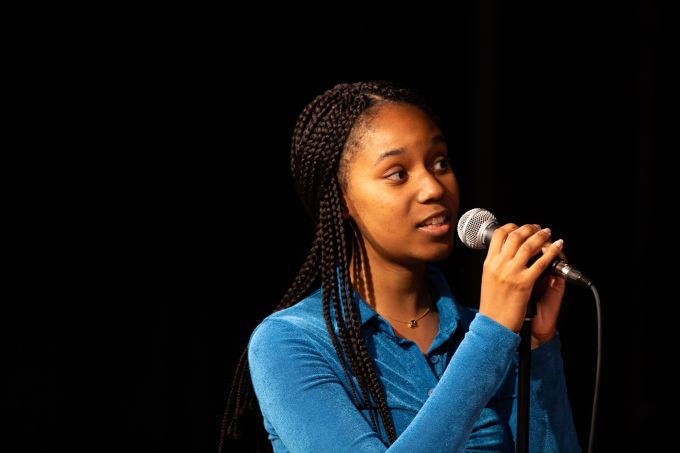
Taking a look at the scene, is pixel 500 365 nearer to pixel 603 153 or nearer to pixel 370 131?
pixel 370 131

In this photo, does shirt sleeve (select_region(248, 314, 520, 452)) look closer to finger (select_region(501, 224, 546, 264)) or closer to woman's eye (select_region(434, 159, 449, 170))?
finger (select_region(501, 224, 546, 264))

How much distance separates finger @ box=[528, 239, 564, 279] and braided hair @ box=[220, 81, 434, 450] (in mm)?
364

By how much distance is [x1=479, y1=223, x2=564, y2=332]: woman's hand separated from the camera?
1.26m

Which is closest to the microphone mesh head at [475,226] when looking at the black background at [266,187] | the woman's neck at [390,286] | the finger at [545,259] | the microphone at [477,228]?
the microphone at [477,228]

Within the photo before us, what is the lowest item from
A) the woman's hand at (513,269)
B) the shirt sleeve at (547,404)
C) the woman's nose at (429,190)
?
the shirt sleeve at (547,404)

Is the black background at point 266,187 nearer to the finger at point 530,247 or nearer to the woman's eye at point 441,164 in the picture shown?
the woman's eye at point 441,164

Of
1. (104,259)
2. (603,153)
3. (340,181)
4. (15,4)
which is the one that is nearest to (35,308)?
(104,259)

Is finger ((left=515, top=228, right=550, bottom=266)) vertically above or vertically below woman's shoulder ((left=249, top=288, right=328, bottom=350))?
above

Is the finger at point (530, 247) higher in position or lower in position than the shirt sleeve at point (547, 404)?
higher

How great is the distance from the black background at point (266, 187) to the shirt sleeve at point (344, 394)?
671 mm

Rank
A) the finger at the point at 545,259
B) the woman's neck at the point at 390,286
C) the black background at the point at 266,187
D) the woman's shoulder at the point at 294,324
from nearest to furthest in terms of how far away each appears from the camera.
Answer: the finger at the point at 545,259, the woman's shoulder at the point at 294,324, the woman's neck at the point at 390,286, the black background at the point at 266,187

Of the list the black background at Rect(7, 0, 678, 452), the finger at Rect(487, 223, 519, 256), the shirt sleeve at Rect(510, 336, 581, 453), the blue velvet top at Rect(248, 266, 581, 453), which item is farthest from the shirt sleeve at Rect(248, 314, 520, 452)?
the black background at Rect(7, 0, 678, 452)

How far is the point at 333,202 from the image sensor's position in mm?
1626

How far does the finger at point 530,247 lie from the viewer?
126cm
